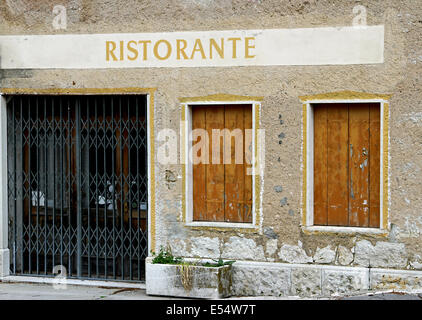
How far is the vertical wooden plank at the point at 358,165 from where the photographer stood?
341 inches

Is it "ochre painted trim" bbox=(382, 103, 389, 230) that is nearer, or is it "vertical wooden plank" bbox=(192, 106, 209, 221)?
"ochre painted trim" bbox=(382, 103, 389, 230)

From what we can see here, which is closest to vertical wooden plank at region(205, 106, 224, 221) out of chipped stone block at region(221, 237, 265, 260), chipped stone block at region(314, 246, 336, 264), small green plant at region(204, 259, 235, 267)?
chipped stone block at region(221, 237, 265, 260)

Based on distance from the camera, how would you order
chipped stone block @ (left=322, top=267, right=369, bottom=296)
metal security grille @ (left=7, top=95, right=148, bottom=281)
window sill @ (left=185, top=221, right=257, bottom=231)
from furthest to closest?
metal security grille @ (left=7, top=95, right=148, bottom=281), window sill @ (left=185, top=221, right=257, bottom=231), chipped stone block @ (left=322, top=267, right=369, bottom=296)

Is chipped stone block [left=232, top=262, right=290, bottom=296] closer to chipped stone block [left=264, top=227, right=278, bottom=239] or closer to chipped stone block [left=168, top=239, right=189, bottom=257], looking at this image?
chipped stone block [left=264, top=227, right=278, bottom=239]

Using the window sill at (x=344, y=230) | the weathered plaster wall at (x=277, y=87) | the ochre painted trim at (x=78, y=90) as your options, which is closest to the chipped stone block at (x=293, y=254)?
the weathered plaster wall at (x=277, y=87)

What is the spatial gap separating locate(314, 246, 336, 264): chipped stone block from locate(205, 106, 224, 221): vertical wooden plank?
128cm

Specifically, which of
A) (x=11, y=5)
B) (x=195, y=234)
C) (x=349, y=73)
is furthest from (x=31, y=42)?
(x=349, y=73)

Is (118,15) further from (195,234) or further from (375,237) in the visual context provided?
(375,237)

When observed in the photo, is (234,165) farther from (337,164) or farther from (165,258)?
(165,258)

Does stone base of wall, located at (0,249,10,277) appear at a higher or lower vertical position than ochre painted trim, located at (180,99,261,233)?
lower

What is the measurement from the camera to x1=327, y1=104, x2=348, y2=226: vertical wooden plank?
8.76m

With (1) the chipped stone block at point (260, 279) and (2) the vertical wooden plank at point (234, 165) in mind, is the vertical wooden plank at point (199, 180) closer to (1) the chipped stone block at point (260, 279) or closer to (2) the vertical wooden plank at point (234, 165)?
(2) the vertical wooden plank at point (234, 165)

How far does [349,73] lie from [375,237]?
6.05 feet

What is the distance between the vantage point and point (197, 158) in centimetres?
934
